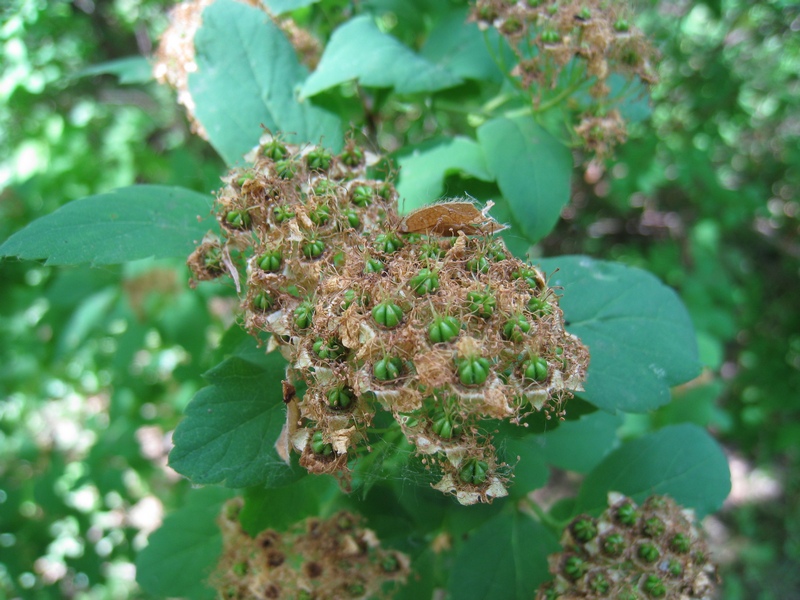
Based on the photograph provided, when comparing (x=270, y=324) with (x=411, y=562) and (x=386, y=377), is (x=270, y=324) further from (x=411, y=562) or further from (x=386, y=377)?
(x=411, y=562)

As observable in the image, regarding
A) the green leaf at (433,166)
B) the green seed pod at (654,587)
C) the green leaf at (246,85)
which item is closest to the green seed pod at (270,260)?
the green leaf at (433,166)

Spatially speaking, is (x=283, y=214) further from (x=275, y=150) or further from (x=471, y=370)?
(x=471, y=370)

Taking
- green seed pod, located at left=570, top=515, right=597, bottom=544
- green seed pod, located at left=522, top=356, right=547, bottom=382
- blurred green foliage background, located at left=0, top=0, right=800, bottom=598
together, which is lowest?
blurred green foliage background, located at left=0, top=0, right=800, bottom=598

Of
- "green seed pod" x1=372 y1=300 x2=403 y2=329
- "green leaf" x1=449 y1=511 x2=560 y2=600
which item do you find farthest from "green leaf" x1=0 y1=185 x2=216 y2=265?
"green leaf" x1=449 y1=511 x2=560 y2=600

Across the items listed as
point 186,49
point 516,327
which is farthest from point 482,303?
point 186,49

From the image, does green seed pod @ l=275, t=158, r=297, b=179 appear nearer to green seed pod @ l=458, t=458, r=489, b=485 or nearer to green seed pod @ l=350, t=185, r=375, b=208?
green seed pod @ l=350, t=185, r=375, b=208

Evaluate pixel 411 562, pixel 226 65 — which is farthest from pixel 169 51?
pixel 411 562
